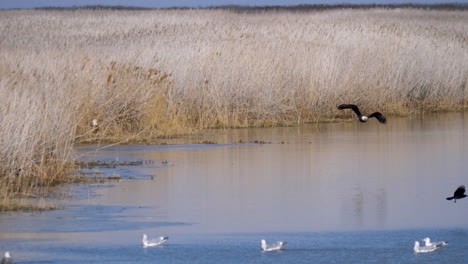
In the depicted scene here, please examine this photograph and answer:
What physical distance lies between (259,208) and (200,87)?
8.64 m

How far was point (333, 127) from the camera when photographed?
1809 centimetres

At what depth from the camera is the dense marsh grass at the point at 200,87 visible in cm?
1083

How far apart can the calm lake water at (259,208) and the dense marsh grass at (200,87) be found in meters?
0.73

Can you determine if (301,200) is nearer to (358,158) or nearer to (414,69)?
(358,158)

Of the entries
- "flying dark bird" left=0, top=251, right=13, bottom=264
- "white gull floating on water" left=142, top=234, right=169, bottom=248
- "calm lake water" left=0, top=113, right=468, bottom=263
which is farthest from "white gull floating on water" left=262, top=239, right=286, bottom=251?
"flying dark bird" left=0, top=251, right=13, bottom=264

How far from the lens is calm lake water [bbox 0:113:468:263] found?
753 centimetres

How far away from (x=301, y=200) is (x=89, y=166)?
3.70 m

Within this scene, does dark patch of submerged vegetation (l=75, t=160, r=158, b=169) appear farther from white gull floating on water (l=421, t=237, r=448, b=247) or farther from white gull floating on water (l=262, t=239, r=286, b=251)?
white gull floating on water (l=421, t=237, r=448, b=247)

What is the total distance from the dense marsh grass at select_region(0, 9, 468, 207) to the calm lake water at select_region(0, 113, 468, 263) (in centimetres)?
73

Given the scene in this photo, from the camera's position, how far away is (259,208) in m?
9.38

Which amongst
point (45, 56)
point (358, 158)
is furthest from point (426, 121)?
point (45, 56)

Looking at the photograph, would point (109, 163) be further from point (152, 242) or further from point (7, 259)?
point (7, 259)

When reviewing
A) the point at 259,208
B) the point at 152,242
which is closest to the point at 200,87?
the point at 259,208

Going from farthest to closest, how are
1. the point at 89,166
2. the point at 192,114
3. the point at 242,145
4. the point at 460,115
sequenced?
1. the point at 460,115
2. the point at 192,114
3. the point at 242,145
4. the point at 89,166
